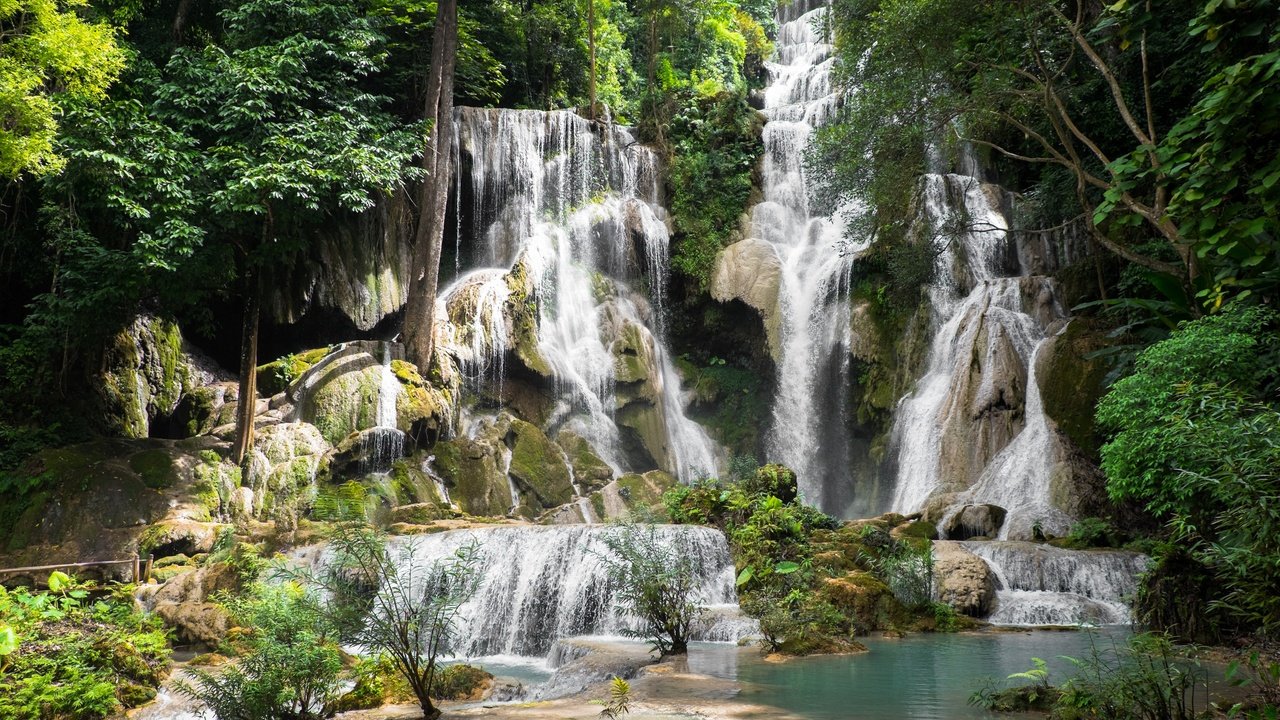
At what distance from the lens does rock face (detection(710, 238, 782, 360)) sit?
72.9 feet

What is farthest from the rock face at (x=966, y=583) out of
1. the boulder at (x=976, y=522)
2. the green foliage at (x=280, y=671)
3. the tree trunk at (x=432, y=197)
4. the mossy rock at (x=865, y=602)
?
the tree trunk at (x=432, y=197)

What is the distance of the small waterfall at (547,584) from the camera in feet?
34.4

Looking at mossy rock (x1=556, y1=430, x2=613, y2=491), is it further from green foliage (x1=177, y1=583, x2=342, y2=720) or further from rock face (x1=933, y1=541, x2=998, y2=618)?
green foliage (x1=177, y1=583, x2=342, y2=720)

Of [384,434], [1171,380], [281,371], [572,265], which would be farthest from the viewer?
[572,265]

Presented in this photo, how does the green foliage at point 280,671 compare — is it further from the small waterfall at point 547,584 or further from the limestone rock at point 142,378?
the limestone rock at point 142,378

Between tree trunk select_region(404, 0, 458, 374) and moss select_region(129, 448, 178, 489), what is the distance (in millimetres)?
5599

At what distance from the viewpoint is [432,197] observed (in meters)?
19.6

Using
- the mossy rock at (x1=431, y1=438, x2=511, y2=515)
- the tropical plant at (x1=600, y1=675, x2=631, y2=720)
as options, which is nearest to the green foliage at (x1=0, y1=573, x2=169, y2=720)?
the tropical plant at (x1=600, y1=675, x2=631, y2=720)

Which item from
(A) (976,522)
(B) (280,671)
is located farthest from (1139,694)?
(A) (976,522)

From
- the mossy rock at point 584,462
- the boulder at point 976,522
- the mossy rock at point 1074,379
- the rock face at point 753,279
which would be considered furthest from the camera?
the rock face at point 753,279

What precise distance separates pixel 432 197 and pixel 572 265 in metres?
4.74

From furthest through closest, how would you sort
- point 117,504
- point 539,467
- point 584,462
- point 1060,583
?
point 584,462 → point 539,467 → point 117,504 → point 1060,583

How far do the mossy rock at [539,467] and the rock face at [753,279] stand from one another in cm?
714

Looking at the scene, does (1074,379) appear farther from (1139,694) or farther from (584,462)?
(1139,694)
